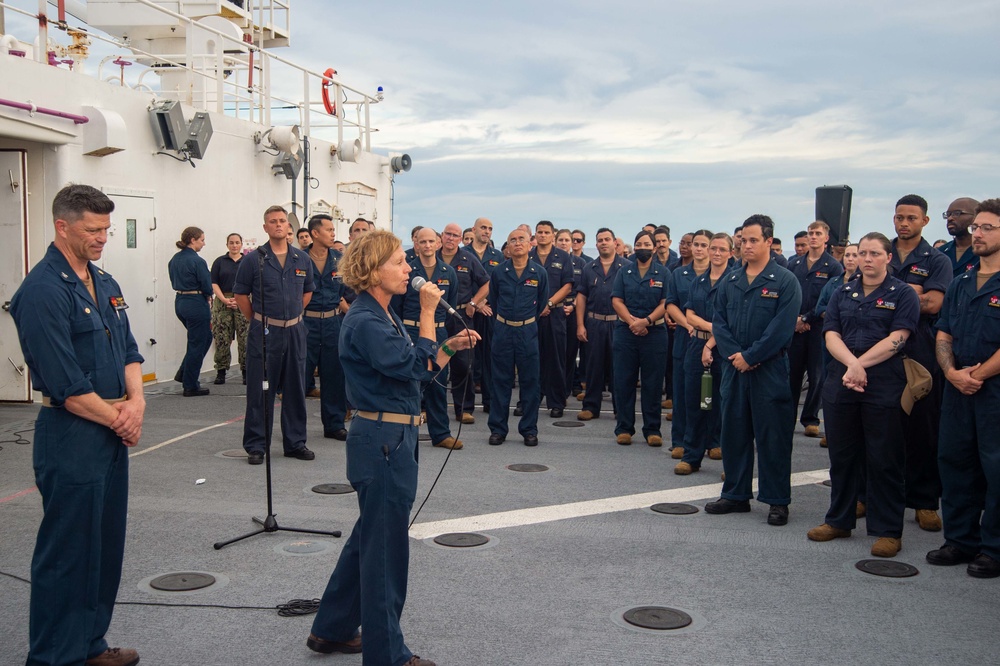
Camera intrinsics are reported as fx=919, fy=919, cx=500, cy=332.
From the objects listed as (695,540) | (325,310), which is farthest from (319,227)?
(695,540)

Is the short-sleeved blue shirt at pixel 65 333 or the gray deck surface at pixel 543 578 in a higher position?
the short-sleeved blue shirt at pixel 65 333

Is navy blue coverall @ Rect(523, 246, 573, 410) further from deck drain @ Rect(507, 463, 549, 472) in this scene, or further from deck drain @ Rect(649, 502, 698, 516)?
deck drain @ Rect(649, 502, 698, 516)

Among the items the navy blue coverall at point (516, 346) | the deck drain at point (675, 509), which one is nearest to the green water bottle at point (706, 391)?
the deck drain at point (675, 509)

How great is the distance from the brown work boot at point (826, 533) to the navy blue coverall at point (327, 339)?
5048 millimetres

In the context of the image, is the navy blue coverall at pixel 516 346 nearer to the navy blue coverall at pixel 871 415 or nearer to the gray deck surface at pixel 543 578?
the gray deck surface at pixel 543 578

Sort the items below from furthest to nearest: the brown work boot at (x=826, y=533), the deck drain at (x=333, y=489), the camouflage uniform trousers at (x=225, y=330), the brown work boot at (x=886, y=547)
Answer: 1. the camouflage uniform trousers at (x=225, y=330)
2. the deck drain at (x=333, y=489)
3. the brown work boot at (x=826, y=533)
4. the brown work boot at (x=886, y=547)

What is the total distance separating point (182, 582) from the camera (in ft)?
17.1

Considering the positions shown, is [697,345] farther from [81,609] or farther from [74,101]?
[74,101]

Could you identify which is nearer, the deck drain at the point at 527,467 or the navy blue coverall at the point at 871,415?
the navy blue coverall at the point at 871,415

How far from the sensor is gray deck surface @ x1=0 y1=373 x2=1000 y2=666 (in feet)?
14.4

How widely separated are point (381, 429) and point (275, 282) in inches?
190

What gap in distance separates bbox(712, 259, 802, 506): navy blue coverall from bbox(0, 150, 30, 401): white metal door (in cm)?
825

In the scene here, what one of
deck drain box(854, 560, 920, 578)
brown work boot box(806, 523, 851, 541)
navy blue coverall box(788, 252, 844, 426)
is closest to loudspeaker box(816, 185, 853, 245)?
navy blue coverall box(788, 252, 844, 426)

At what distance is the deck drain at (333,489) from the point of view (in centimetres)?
733
